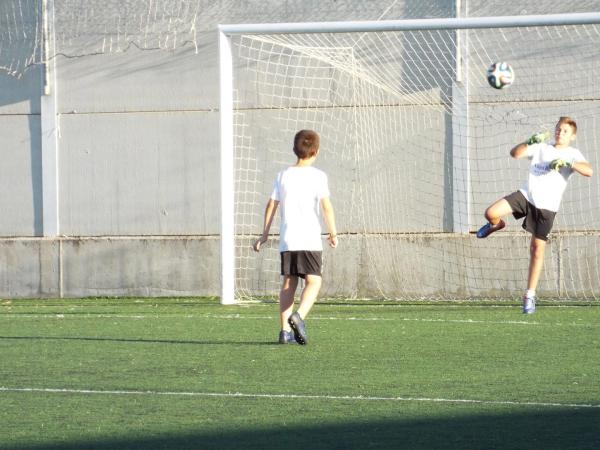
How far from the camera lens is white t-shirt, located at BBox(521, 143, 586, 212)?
12617 millimetres

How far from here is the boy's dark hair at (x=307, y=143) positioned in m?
9.77

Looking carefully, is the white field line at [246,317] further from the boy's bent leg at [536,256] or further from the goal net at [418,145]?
the goal net at [418,145]

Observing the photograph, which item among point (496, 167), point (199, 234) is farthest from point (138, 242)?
point (496, 167)

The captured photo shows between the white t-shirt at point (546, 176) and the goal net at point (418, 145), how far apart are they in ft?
9.46

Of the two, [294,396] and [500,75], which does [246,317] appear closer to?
[500,75]

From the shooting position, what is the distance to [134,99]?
16.8 meters

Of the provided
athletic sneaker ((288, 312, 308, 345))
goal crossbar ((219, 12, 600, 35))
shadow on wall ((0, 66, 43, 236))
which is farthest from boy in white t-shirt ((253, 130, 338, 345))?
shadow on wall ((0, 66, 43, 236))

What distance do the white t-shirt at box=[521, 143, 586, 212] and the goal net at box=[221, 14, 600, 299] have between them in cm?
288

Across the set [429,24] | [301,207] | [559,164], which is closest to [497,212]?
[559,164]

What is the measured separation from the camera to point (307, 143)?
9.77 metres

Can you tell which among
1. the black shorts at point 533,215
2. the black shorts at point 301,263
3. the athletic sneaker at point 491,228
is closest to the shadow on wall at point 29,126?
the athletic sneaker at point 491,228

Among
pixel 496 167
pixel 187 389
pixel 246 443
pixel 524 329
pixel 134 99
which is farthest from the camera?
pixel 134 99

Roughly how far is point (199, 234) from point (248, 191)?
905mm

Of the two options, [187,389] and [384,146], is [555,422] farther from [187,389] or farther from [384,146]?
[384,146]
